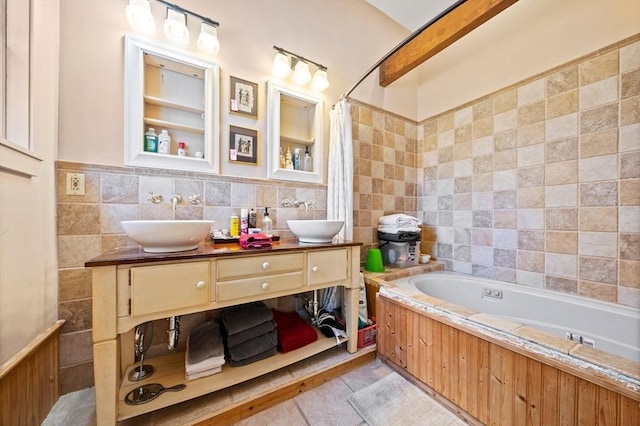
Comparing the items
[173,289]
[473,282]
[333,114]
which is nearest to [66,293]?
[173,289]

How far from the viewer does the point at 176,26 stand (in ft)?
4.35

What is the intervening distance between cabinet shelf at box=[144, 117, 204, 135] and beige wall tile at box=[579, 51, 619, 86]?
8.40ft

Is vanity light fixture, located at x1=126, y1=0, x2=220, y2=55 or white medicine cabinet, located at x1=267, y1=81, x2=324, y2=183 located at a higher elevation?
vanity light fixture, located at x1=126, y1=0, x2=220, y2=55

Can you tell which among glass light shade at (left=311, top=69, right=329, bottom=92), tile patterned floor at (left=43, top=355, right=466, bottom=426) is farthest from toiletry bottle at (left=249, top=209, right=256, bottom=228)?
glass light shade at (left=311, top=69, right=329, bottom=92)

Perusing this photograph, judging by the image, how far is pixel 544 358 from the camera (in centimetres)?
86

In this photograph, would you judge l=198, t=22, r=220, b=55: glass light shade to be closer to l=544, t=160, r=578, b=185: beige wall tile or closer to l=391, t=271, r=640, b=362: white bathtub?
l=391, t=271, r=640, b=362: white bathtub

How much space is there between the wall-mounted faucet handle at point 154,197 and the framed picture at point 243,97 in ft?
2.39

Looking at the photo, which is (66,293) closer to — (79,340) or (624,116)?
(79,340)

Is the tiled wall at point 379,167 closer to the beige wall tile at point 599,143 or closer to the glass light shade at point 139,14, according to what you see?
the beige wall tile at point 599,143

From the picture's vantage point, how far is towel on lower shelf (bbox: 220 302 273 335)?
126 cm

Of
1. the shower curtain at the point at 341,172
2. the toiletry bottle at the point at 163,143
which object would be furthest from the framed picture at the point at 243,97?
the shower curtain at the point at 341,172

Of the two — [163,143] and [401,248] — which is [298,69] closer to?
[163,143]

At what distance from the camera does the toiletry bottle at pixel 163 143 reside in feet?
4.42

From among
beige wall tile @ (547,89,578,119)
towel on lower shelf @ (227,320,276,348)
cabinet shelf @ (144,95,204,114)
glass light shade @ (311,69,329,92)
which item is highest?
glass light shade @ (311,69,329,92)
